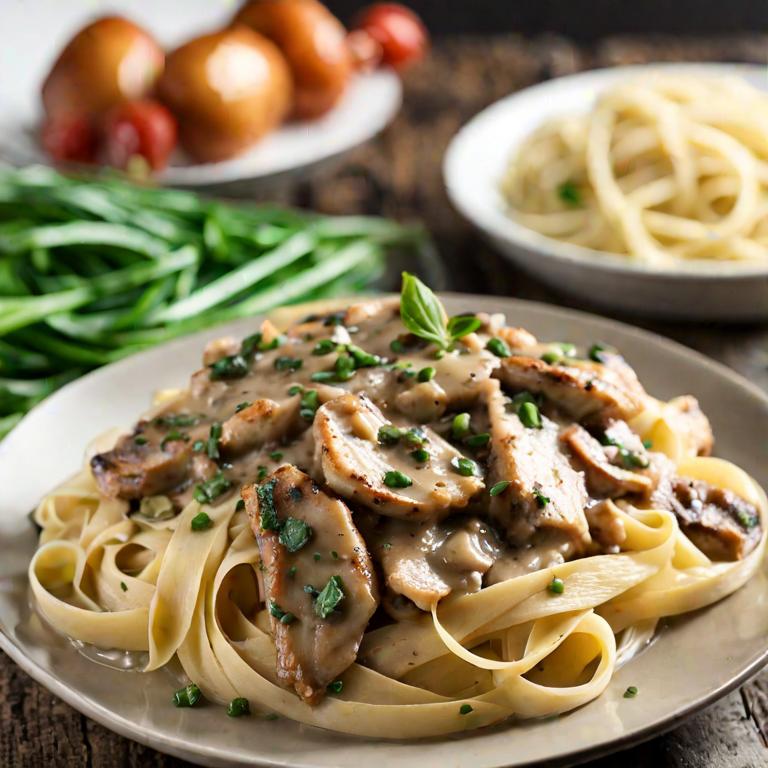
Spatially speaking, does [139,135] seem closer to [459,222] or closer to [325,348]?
[459,222]

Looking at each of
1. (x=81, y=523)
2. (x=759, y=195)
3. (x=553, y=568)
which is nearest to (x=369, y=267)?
(x=759, y=195)

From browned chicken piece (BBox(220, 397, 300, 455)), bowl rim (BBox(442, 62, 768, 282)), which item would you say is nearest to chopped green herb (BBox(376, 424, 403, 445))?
browned chicken piece (BBox(220, 397, 300, 455))

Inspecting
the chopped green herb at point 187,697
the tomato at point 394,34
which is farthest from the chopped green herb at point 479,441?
the tomato at point 394,34

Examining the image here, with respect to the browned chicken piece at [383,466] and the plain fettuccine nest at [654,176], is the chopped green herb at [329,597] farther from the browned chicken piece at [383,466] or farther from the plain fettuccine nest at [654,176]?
the plain fettuccine nest at [654,176]

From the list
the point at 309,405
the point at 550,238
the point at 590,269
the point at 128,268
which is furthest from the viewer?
the point at 550,238

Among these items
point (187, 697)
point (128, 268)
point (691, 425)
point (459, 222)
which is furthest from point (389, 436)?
point (459, 222)

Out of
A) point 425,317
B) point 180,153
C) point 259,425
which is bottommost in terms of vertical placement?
point 180,153

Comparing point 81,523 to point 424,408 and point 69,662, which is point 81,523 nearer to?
point 69,662
